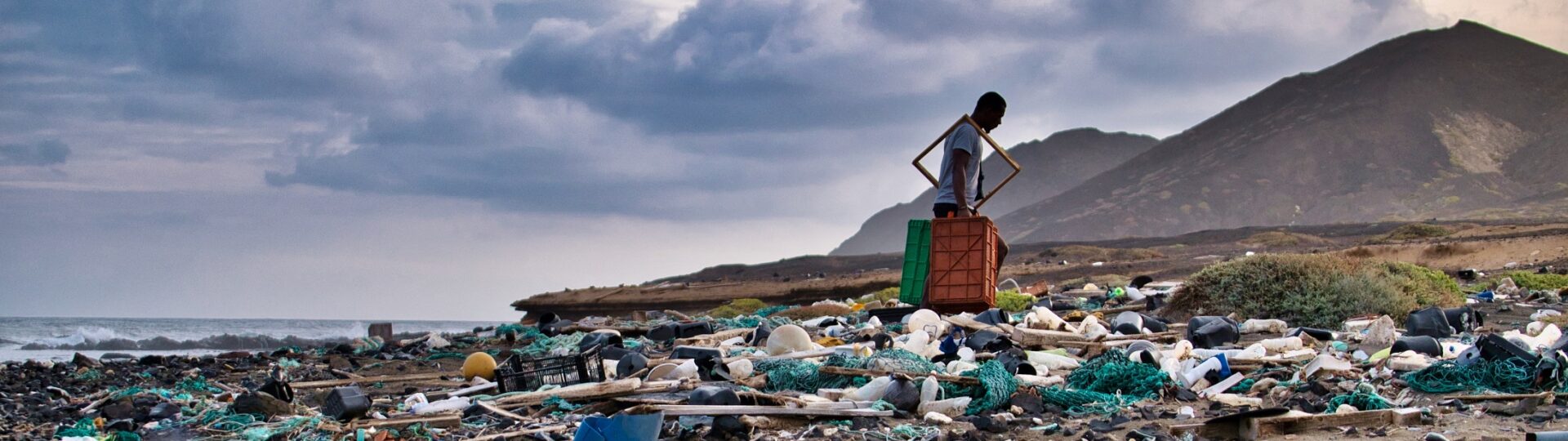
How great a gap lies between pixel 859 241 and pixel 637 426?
117 metres

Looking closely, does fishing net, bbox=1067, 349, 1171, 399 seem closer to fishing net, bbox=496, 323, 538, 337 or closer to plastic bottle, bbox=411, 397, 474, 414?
plastic bottle, bbox=411, 397, 474, 414

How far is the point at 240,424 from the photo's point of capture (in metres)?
5.50

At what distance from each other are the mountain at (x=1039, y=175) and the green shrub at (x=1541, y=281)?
315 feet

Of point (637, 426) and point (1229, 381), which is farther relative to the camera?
point (1229, 381)

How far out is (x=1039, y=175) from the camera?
396 feet

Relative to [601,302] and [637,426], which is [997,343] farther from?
[601,302]

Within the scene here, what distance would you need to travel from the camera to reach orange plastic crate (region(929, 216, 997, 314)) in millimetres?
9633

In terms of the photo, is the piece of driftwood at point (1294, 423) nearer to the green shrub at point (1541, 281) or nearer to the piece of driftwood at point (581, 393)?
the piece of driftwood at point (581, 393)

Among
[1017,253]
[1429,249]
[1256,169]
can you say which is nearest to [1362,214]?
[1256,169]

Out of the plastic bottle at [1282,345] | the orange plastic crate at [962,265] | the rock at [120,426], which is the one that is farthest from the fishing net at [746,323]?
the rock at [120,426]

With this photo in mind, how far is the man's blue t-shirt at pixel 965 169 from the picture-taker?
910 centimetres

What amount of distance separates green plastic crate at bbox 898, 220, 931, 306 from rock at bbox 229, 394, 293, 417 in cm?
596

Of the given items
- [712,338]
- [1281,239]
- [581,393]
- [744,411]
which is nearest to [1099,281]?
[712,338]

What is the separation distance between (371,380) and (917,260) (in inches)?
195
